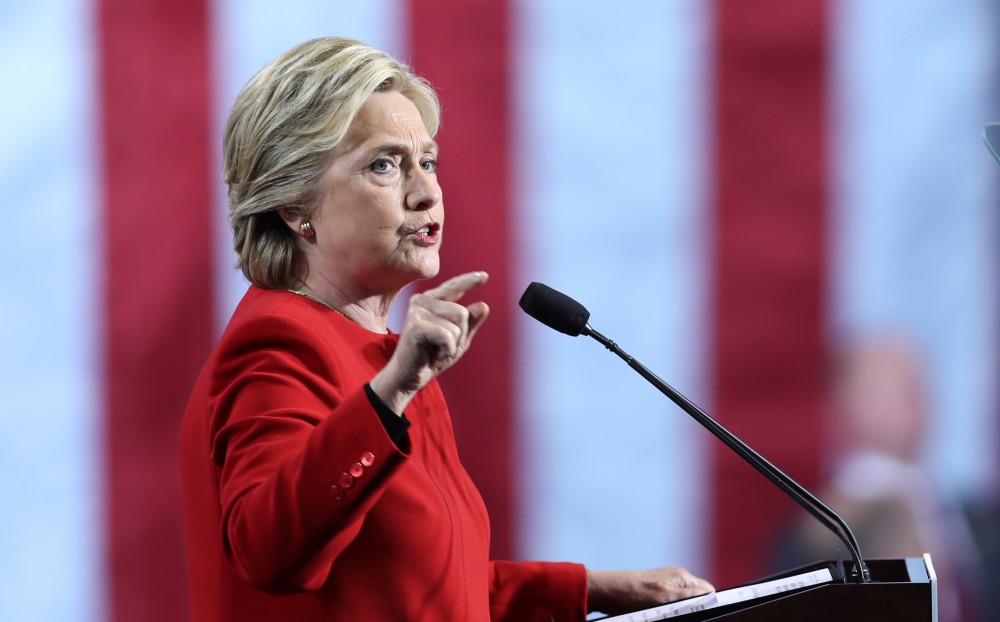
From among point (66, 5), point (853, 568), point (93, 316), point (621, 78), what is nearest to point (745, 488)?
point (621, 78)

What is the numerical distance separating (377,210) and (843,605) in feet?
1.89

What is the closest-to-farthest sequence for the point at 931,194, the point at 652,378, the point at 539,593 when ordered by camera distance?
1. the point at 652,378
2. the point at 539,593
3. the point at 931,194

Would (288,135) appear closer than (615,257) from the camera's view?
Yes

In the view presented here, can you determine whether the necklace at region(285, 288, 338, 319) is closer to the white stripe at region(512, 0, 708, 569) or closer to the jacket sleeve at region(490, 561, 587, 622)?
the jacket sleeve at region(490, 561, 587, 622)

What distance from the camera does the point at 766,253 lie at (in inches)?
80.7

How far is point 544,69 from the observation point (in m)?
2.06

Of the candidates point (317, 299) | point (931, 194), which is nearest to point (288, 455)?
point (317, 299)

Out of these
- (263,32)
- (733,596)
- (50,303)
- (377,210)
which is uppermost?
(263,32)

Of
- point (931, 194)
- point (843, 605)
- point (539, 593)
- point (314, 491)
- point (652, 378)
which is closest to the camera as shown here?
point (314, 491)

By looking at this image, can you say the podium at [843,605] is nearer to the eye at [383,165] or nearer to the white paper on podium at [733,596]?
the white paper on podium at [733,596]

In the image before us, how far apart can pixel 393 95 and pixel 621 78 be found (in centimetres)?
102

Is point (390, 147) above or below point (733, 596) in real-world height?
above

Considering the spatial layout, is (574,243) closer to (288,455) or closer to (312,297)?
(312,297)

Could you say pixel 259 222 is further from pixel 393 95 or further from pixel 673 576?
pixel 673 576
